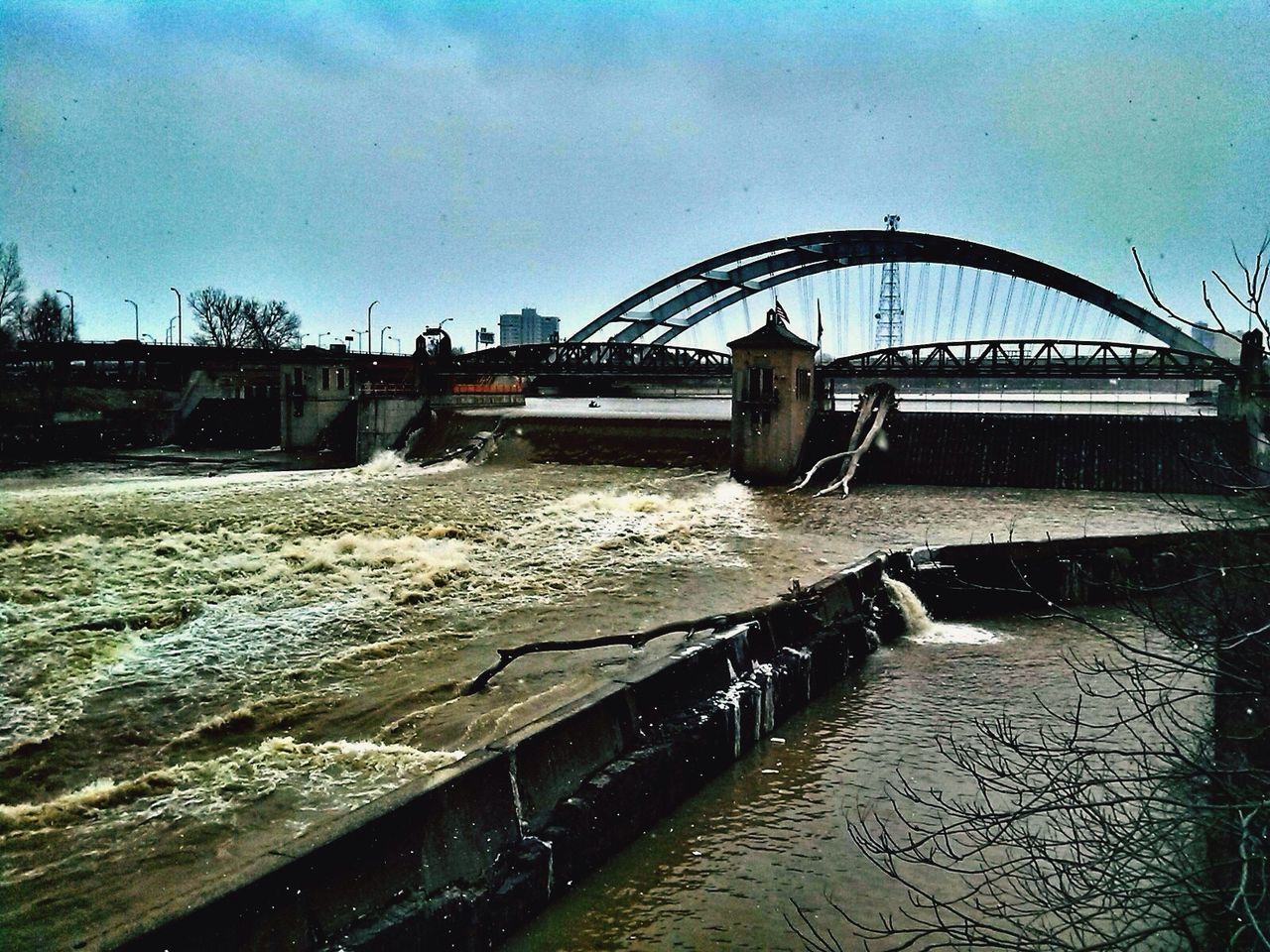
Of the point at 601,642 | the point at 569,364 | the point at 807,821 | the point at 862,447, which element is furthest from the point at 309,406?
the point at 807,821

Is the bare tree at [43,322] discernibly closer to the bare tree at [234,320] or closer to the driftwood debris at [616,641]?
the bare tree at [234,320]

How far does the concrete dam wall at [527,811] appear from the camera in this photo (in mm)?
4469

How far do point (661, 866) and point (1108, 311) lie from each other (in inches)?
1726

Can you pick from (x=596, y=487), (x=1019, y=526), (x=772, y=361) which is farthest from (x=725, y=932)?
(x=772, y=361)

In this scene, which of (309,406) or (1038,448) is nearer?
(1038,448)

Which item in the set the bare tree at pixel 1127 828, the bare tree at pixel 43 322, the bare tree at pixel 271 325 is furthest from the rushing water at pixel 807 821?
the bare tree at pixel 271 325

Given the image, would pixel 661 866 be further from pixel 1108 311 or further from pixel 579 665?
pixel 1108 311

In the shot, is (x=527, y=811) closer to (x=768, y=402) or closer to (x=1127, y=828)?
(x=1127, y=828)

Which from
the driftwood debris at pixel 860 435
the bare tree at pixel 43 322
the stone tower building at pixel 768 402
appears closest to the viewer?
the driftwood debris at pixel 860 435

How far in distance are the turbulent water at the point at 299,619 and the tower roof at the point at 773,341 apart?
10.7 feet

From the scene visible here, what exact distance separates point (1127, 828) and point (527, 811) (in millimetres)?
3305

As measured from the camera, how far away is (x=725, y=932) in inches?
221

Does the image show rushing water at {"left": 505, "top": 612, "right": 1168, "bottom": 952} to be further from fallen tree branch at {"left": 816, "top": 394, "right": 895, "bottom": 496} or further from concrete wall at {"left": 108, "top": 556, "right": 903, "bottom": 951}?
fallen tree branch at {"left": 816, "top": 394, "right": 895, "bottom": 496}

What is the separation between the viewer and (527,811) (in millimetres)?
6031
